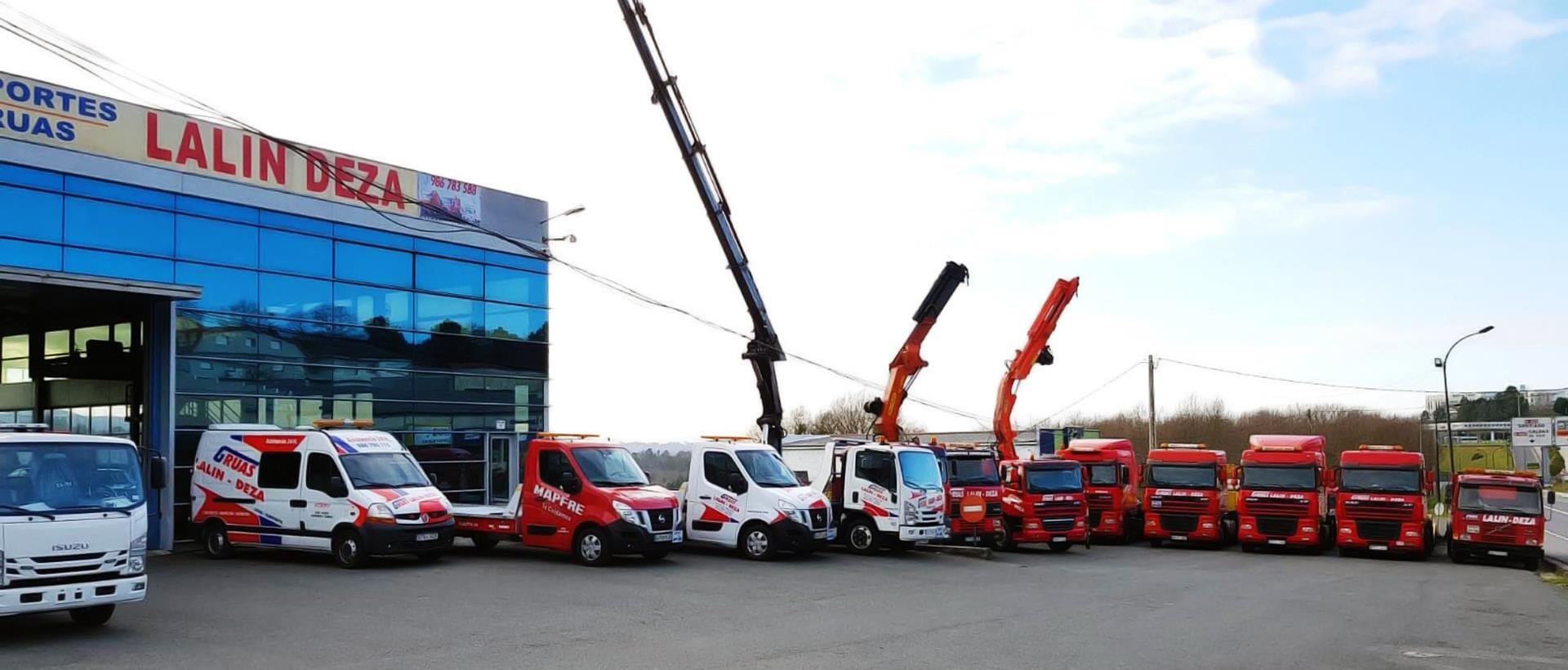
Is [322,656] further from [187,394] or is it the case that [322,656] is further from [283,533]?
[187,394]

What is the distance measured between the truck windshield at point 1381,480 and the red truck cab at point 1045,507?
5450mm

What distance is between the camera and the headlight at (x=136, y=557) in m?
11.5

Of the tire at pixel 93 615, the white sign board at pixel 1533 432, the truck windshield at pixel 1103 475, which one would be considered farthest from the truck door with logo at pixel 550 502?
the white sign board at pixel 1533 432

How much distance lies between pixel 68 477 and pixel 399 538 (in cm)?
605

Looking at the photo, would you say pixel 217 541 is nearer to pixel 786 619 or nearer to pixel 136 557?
pixel 136 557

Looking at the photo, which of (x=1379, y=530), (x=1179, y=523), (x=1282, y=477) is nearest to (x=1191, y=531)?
(x=1179, y=523)

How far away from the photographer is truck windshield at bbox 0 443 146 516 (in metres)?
11.0

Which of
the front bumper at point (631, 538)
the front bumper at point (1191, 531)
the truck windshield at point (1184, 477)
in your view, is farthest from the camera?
the truck windshield at point (1184, 477)

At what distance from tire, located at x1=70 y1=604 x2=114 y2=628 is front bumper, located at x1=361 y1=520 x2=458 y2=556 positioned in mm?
5130

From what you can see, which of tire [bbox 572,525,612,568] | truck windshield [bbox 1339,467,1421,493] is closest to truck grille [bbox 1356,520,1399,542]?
truck windshield [bbox 1339,467,1421,493]

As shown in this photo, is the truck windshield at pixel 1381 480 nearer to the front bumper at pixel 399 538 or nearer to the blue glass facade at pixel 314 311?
the front bumper at pixel 399 538

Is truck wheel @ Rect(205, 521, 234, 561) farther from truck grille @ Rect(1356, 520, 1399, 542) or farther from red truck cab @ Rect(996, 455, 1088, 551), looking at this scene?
truck grille @ Rect(1356, 520, 1399, 542)

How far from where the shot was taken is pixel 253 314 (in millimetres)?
22875

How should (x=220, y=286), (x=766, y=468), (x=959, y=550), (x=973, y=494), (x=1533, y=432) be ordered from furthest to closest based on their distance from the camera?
(x=1533, y=432)
(x=959, y=550)
(x=973, y=494)
(x=220, y=286)
(x=766, y=468)
